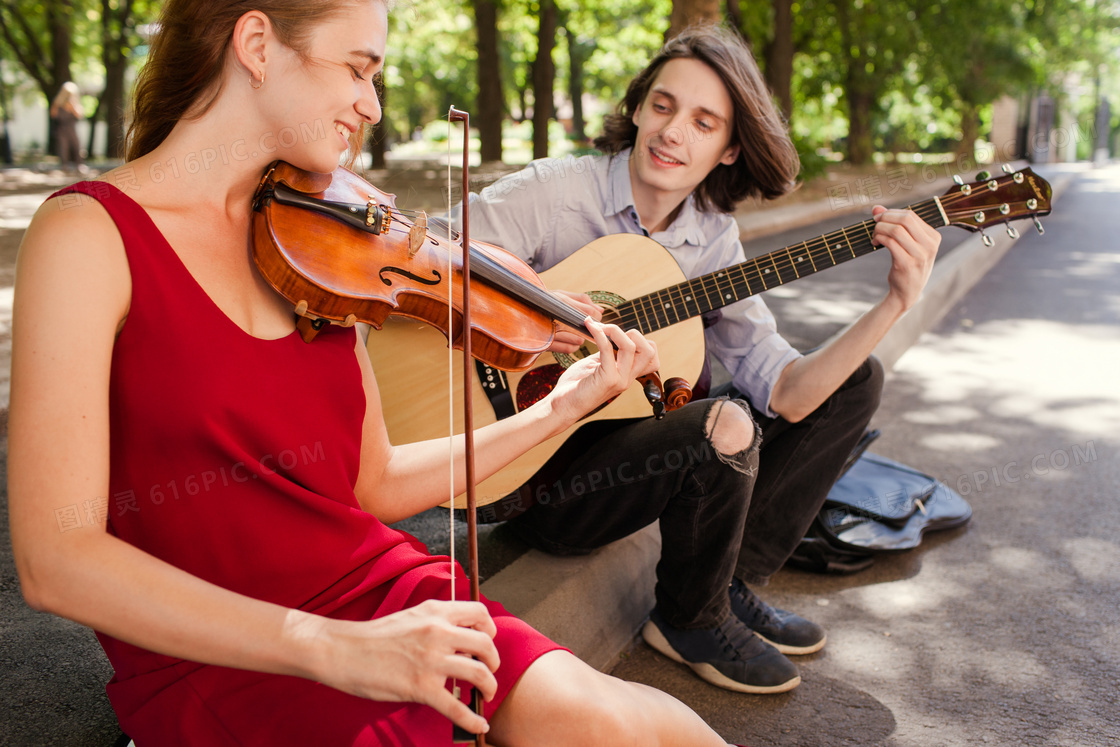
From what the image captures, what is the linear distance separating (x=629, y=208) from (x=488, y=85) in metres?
13.5

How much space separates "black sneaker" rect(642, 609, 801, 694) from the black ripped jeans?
0.04 meters

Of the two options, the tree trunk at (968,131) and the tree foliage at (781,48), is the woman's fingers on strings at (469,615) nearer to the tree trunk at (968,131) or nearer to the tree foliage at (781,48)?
the tree foliage at (781,48)

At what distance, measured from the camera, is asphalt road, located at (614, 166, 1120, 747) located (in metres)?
2.33

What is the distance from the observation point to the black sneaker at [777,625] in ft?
8.64

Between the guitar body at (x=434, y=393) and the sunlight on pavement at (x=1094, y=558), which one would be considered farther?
the sunlight on pavement at (x=1094, y=558)

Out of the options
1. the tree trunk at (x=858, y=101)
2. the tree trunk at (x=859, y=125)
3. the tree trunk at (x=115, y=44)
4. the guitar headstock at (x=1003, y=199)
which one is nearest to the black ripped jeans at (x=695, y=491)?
the guitar headstock at (x=1003, y=199)

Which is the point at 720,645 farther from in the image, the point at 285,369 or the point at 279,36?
the point at 279,36

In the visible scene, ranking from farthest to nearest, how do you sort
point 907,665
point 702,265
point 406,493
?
point 702,265 → point 907,665 → point 406,493

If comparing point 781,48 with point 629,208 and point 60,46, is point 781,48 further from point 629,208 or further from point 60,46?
point 60,46

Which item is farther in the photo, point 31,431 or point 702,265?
point 702,265

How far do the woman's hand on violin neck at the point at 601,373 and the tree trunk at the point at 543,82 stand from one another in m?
15.1

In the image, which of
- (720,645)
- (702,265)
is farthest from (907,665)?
(702,265)

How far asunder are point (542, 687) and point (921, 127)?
42.1m

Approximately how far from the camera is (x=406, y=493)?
1.78 metres
